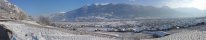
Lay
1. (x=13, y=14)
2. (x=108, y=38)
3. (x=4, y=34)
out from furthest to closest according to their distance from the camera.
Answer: (x=13, y=14), (x=108, y=38), (x=4, y=34)

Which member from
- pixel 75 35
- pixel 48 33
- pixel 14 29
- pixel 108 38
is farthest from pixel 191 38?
pixel 14 29

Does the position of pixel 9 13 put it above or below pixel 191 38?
above

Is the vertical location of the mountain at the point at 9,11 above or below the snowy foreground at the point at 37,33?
above

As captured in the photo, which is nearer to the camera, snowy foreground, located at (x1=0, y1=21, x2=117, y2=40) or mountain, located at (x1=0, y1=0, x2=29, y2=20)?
snowy foreground, located at (x1=0, y1=21, x2=117, y2=40)

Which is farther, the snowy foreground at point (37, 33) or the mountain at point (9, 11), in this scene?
the mountain at point (9, 11)

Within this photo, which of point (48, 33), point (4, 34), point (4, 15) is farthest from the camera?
point (4, 15)

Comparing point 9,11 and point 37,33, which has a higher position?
point 9,11

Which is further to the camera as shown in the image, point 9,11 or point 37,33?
point 9,11

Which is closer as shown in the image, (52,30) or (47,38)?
Answer: (47,38)

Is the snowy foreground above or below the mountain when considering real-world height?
below

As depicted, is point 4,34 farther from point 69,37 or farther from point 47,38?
point 69,37

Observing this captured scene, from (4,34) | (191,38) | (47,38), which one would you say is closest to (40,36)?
(47,38)
